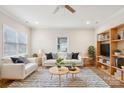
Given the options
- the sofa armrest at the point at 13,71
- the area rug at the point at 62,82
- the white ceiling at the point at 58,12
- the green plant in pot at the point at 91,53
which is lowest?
the area rug at the point at 62,82

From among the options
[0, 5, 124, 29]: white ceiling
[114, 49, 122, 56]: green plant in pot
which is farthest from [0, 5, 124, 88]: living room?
[114, 49, 122, 56]: green plant in pot

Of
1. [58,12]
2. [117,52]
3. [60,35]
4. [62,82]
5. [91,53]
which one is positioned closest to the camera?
[62,82]

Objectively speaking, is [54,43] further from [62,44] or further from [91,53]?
[91,53]

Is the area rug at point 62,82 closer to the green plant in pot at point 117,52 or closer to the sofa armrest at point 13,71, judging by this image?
the sofa armrest at point 13,71

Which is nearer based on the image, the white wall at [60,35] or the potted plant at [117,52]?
the potted plant at [117,52]

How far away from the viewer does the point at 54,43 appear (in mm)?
9172

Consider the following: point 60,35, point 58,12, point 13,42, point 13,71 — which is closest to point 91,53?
point 60,35

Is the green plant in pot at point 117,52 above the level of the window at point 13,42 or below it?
below

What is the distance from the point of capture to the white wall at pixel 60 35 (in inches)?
357

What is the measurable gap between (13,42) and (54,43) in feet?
10.8

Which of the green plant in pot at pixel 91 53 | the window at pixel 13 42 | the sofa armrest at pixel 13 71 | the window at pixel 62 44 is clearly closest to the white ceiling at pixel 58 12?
the window at pixel 13 42

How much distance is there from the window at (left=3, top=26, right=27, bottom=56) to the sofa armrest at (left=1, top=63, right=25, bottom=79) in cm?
79

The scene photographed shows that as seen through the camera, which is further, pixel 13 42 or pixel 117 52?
pixel 13 42
